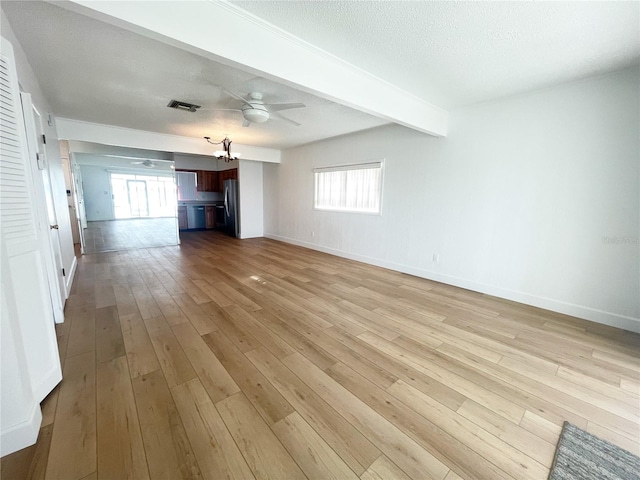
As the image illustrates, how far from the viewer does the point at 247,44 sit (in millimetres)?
1897

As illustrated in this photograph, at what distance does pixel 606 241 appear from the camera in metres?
2.73

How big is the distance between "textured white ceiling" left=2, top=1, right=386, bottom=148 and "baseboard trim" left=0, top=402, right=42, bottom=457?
258 centimetres

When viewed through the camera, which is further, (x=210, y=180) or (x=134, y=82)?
(x=210, y=180)

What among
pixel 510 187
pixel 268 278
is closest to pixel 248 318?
pixel 268 278

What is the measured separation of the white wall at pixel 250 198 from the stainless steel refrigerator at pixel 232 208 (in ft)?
0.66

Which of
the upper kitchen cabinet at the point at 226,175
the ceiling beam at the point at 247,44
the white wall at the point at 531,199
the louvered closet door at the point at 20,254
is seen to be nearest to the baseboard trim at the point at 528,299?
the white wall at the point at 531,199

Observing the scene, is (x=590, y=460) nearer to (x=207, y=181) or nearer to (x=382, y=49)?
(x=382, y=49)

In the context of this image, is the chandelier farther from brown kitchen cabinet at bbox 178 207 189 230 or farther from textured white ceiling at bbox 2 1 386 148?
brown kitchen cabinet at bbox 178 207 189 230

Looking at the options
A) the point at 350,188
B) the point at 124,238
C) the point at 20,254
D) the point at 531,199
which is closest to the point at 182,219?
the point at 124,238

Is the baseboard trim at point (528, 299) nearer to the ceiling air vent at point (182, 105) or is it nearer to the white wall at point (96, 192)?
the ceiling air vent at point (182, 105)

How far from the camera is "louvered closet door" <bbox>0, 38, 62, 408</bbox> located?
52.7 inches

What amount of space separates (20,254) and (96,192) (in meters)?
11.9

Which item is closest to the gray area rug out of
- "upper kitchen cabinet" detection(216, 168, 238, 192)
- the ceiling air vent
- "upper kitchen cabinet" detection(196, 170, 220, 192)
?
the ceiling air vent

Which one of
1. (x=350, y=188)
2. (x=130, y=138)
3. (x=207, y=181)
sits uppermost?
(x=130, y=138)
